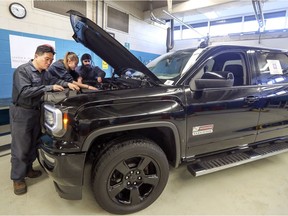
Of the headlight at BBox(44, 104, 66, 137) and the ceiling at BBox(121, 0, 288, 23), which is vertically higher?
the ceiling at BBox(121, 0, 288, 23)

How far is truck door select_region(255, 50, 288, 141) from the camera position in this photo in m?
2.36

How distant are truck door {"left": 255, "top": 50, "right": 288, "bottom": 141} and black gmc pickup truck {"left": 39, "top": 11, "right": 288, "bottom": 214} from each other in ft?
0.04

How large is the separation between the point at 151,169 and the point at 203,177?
0.95 meters

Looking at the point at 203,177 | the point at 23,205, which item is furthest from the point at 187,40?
the point at 23,205

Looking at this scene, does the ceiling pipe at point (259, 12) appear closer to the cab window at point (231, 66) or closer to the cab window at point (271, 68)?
the cab window at point (271, 68)

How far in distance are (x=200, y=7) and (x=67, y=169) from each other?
5.43 meters

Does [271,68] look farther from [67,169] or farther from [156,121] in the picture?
[67,169]

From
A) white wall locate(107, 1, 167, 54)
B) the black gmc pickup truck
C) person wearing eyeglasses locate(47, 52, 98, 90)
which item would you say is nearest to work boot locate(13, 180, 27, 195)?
the black gmc pickup truck

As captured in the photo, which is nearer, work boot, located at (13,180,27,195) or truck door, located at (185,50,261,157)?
truck door, located at (185,50,261,157)

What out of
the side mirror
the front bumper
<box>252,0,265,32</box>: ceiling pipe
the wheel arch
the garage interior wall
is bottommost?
the front bumper

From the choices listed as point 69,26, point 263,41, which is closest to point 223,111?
point 69,26

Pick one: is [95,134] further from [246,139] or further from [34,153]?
[246,139]

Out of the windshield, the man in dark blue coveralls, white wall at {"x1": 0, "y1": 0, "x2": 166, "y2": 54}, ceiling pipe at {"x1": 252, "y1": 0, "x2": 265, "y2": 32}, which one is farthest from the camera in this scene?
ceiling pipe at {"x1": 252, "y1": 0, "x2": 265, "y2": 32}

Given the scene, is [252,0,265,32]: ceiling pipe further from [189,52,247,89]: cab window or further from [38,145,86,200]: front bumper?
[38,145,86,200]: front bumper
